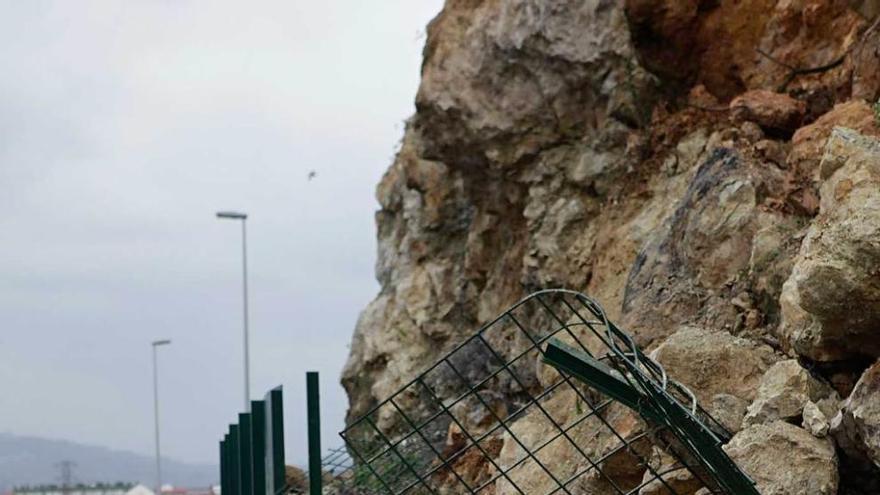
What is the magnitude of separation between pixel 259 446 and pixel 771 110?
5263 mm

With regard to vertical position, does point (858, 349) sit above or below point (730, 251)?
below

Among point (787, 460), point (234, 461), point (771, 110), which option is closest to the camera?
point (787, 460)

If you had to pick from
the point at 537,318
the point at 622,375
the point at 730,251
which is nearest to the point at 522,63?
the point at 537,318

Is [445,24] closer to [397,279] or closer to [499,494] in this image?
[397,279]

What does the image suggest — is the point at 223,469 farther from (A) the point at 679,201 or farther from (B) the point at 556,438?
(B) the point at 556,438

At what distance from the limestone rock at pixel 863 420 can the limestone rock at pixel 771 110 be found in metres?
5.47

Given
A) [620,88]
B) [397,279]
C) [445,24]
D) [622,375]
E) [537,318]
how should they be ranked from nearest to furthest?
[622,375] < [620,88] < [537,318] < [445,24] < [397,279]

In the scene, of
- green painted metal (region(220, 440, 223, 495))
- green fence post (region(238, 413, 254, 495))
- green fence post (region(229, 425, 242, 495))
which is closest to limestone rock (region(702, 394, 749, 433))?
green fence post (region(238, 413, 254, 495))

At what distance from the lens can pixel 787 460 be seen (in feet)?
22.3

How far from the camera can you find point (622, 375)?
21.8ft

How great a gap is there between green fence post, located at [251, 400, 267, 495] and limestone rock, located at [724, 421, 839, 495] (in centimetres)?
410

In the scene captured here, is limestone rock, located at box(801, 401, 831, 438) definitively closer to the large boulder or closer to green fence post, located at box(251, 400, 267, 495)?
the large boulder

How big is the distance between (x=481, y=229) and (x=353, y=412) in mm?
6106

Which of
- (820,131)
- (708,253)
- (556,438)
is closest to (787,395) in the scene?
(556,438)
